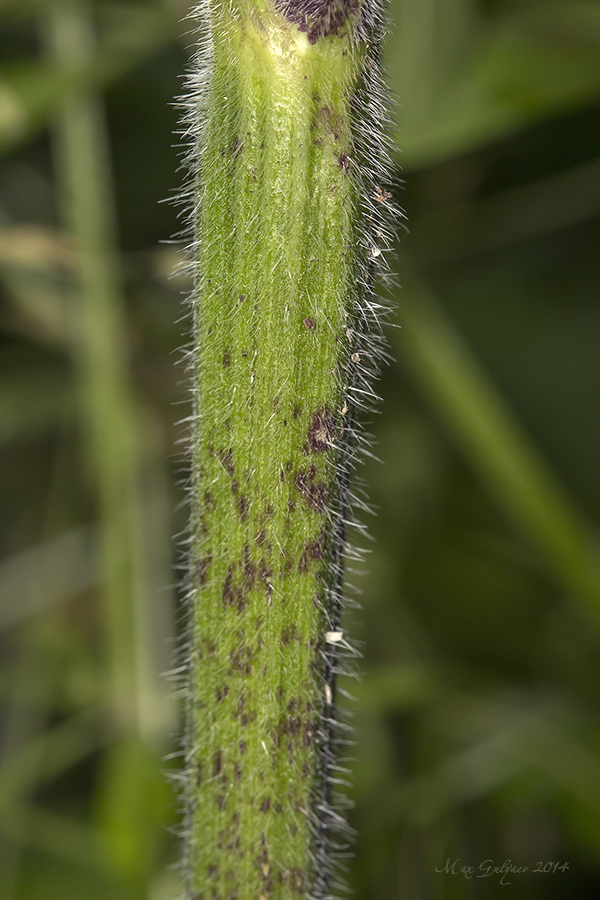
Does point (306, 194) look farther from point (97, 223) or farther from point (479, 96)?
point (97, 223)

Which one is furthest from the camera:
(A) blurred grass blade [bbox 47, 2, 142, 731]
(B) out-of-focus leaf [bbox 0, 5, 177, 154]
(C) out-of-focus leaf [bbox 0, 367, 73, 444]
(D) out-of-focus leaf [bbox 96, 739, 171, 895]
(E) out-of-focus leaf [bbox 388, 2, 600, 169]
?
(C) out-of-focus leaf [bbox 0, 367, 73, 444]

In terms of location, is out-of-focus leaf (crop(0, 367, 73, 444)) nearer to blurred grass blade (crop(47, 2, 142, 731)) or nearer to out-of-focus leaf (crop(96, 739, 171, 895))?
blurred grass blade (crop(47, 2, 142, 731))

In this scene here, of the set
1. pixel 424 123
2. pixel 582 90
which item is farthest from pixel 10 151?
pixel 582 90
